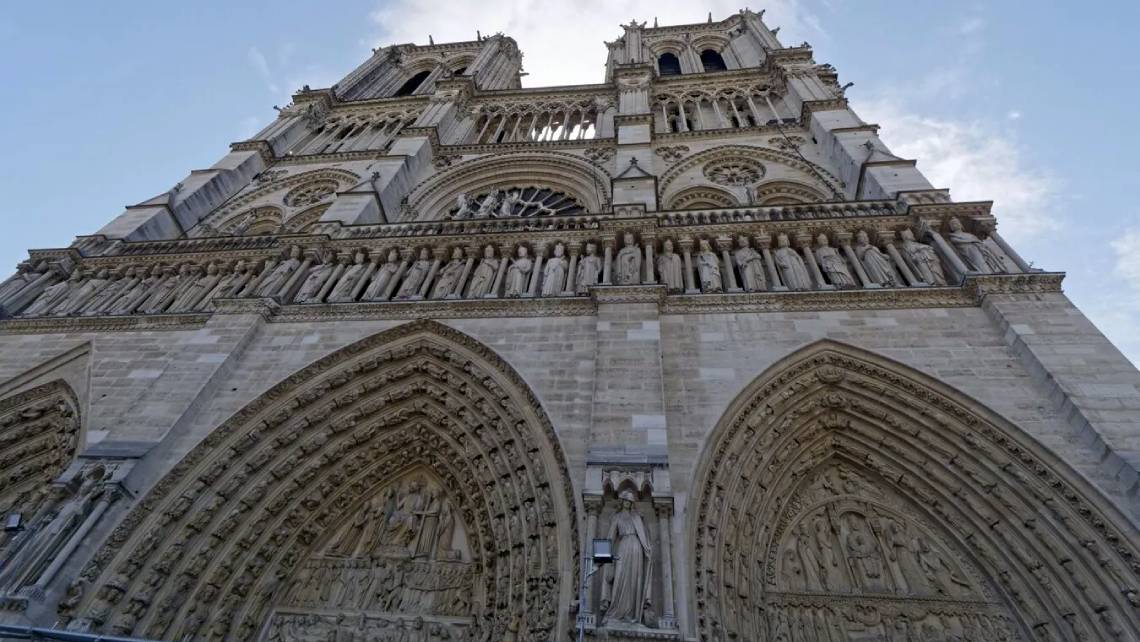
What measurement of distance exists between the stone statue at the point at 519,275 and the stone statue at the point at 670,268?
2055 mm

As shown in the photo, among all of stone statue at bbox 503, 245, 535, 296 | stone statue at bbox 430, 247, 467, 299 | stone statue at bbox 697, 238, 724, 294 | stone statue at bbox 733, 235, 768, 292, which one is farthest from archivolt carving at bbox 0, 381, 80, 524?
stone statue at bbox 733, 235, 768, 292

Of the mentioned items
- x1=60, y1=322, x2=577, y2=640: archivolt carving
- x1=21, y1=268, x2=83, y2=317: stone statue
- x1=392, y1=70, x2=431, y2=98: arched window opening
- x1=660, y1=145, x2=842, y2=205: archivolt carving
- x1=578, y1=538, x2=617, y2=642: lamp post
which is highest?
x1=392, y1=70, x2=431, y2=98: arched window opening

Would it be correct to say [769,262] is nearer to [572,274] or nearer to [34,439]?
[572,274]

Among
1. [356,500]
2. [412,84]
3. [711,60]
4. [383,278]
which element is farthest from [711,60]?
[356,500]

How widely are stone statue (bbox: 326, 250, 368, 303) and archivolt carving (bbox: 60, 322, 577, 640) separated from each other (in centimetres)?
124

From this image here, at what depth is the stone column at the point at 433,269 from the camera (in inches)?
357

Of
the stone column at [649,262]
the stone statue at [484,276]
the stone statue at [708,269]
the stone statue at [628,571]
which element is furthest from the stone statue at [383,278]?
the stone statue at [628,571]

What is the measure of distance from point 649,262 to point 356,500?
5.35 metres

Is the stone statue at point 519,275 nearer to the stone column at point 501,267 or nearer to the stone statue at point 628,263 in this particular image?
the stone column at point 501,267

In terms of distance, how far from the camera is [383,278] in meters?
9.45

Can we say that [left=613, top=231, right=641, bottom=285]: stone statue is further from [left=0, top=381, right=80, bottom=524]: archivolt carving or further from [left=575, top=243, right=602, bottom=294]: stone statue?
[left=0, top=381, right=80, bottom=524]: archivolt carving

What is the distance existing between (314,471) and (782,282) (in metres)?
6.95

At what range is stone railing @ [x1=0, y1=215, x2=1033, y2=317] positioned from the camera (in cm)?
845

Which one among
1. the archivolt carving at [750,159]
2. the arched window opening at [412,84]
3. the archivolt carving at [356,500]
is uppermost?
the arched window opening at [412,84]
